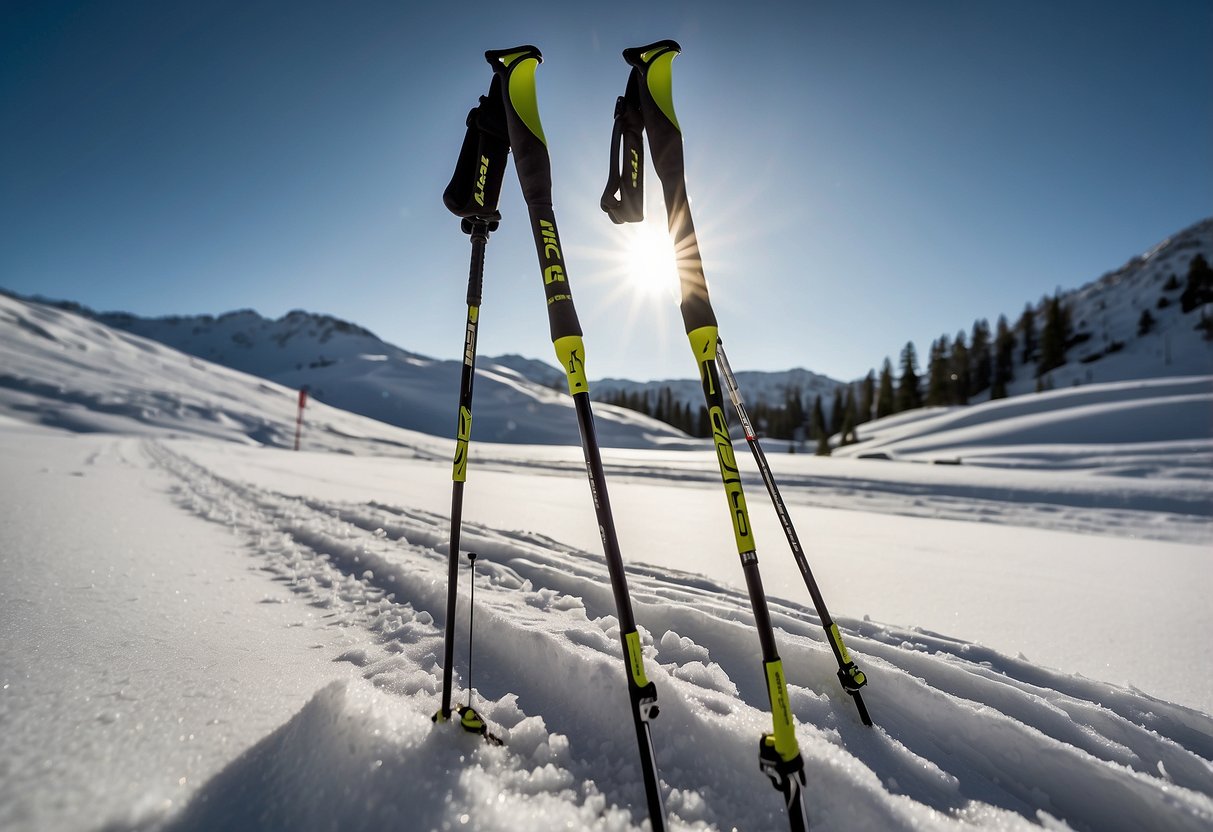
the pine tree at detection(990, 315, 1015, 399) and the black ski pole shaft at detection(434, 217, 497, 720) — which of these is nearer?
the black ski pole shaft at detection(434, 217, 497, 720)

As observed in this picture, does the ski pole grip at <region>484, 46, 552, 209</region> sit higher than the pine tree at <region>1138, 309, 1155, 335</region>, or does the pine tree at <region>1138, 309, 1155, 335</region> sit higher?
the pine tree at <region>1138, 309, 1155, 335</region>

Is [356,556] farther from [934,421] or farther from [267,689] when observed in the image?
[934,421]

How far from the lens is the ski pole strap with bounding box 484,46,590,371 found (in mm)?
1715

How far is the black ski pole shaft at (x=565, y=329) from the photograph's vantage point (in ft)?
4.50

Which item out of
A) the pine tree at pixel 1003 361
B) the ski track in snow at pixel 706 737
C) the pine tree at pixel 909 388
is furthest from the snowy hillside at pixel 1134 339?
the ski track in snow at pixel 706 737

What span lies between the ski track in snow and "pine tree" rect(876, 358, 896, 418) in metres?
66.8

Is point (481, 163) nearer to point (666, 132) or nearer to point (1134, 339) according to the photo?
point (666, 132)

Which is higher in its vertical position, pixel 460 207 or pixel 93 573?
pixel 460 207

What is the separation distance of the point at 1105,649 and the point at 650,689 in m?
2.96

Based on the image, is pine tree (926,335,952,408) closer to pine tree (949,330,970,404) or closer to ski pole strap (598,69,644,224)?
pine tree (949,330,970,404)

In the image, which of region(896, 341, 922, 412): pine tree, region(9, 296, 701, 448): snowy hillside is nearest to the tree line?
region(896, 341, 922, 412): pine tree

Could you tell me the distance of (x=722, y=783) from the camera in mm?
1546

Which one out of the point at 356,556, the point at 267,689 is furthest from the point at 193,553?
the point at 267,689

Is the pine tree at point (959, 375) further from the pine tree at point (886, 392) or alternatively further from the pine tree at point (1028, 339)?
the pine tree at point (1028, 339)
